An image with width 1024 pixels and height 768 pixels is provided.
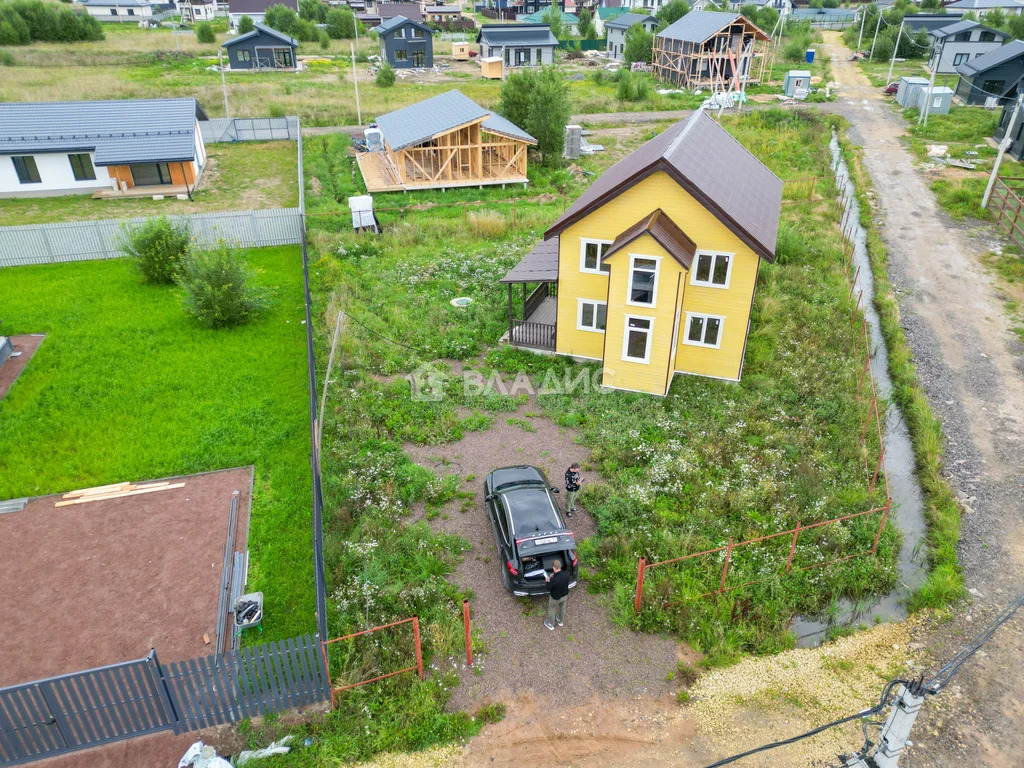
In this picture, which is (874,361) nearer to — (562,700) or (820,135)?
(562,700)

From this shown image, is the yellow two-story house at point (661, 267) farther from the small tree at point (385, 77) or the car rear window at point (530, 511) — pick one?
the small tree at point (385, 77)

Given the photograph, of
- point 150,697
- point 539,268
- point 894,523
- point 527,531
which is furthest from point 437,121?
point 150,697

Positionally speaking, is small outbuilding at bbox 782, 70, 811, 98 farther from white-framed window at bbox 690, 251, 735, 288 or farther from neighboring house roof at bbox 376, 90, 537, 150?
white-framed window at bbox 690, 251, 735, 288

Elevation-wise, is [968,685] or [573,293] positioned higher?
[573,293]

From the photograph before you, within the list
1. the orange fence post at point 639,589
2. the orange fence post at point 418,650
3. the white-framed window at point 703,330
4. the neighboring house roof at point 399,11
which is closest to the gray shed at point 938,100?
the white-framed window at point 703,330

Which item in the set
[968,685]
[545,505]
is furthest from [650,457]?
[968,685]

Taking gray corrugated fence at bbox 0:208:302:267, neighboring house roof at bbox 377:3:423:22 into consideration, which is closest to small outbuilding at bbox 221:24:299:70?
neighboring house roof at bbox 377:3:423:22
